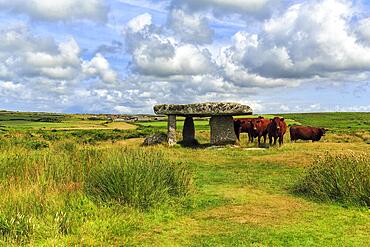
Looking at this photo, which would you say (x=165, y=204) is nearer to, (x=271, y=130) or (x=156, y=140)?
(x=156, y=140)

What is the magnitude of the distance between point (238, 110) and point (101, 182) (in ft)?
43.8

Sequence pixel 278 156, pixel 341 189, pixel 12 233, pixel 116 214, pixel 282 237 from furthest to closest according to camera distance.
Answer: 1. pixel 278 156
2. pixel 341 189
3. pixel 116 214
4. pixel 282 237
5. pixel 12 233

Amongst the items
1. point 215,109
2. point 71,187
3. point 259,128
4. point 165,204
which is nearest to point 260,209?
point 165,204

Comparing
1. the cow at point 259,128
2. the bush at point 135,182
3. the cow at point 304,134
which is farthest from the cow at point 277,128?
the bush at point 135,182

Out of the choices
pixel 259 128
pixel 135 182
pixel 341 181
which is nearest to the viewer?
pixel 135 182

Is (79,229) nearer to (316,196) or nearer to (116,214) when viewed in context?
(116,214)

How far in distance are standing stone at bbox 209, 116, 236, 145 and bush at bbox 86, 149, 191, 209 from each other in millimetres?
12113

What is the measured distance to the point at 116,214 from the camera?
762cm

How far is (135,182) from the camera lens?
8.66m

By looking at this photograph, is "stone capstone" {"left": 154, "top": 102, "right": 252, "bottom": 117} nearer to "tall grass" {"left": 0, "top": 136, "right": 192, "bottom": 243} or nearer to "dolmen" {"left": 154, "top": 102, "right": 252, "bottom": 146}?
"dolmen" {"left": 154, "top": 102, "right": 252, "bottom": 146}

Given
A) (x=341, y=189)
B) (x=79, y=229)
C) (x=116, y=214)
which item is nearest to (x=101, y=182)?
(x=116, y=214)

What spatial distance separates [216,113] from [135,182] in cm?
1324

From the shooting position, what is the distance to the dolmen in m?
21.3

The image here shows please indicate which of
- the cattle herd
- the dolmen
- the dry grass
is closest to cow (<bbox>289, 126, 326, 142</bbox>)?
the cattle herd
